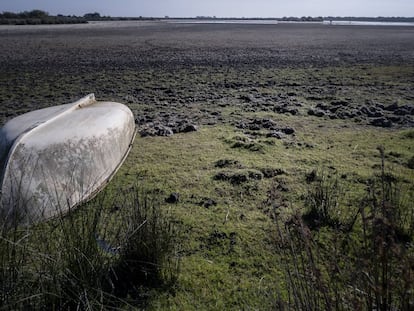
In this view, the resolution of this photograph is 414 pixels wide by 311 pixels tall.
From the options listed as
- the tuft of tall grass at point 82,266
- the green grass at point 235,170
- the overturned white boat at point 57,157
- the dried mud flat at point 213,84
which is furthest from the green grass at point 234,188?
the dried mud flat at point 213,84

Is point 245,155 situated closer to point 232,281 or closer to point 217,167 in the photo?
point 217,167

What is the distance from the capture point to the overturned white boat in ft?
10.5

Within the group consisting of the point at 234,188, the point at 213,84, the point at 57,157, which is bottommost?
the point at 234,188

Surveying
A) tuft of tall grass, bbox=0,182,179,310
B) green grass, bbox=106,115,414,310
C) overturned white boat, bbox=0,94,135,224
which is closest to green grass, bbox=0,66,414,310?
green grass, bbox=106,115,414,310

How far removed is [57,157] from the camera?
11.7ft

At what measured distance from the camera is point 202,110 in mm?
7664

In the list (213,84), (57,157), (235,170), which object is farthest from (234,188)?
(213,84)

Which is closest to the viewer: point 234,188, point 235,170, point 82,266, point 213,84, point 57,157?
point 82,266

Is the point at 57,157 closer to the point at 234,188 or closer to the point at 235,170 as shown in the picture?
the point at 234,188

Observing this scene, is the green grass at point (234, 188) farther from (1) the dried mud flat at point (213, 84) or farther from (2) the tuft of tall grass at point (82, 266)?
(1) the dried mud flat at point (213, 84)

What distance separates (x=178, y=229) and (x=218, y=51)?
16.6m

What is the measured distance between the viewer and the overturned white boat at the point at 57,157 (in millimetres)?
3189

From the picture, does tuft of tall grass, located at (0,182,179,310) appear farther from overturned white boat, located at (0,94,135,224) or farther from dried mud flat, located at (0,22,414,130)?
dried mud flat, located at (0,22,414,130)

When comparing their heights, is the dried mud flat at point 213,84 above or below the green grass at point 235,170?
above
